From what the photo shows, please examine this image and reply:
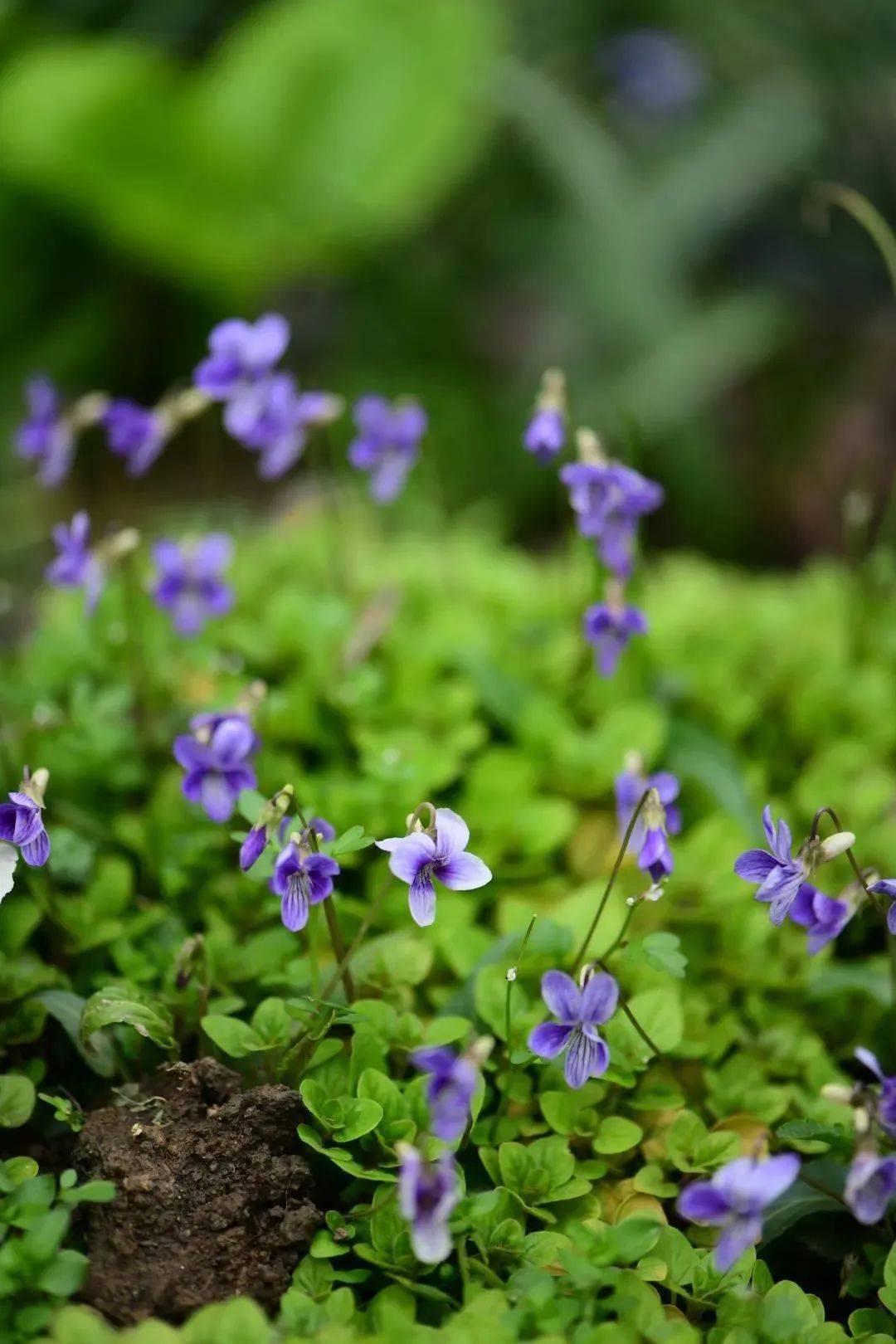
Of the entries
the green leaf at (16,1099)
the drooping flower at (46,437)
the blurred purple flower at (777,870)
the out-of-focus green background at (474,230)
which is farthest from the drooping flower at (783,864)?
the out-of-focus green background at (474,230)

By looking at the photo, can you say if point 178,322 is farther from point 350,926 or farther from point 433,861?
point 433,861

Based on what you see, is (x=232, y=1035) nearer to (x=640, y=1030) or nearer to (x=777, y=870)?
(x=640, y=1030)

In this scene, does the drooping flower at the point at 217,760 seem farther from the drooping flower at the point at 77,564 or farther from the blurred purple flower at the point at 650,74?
the blurred purple flower at the point at 650,74

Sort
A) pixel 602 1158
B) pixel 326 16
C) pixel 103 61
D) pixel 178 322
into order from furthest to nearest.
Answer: pixel 178 322
pixel 326 16
pixel 103 61
pixel 602 1158

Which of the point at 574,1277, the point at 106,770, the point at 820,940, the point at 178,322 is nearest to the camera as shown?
the point at 574,1277

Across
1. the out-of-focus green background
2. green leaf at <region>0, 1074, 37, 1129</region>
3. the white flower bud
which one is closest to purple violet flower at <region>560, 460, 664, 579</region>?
the white flower bud

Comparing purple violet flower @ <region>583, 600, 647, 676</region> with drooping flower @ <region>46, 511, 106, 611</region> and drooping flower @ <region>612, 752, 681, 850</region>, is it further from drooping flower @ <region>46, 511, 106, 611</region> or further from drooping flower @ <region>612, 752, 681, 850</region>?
drooping flower @ <region>46, 511, 106, 611</region>

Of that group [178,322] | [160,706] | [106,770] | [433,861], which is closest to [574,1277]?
[433,861]
